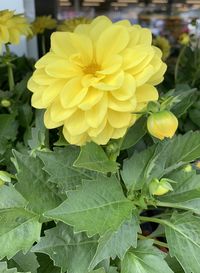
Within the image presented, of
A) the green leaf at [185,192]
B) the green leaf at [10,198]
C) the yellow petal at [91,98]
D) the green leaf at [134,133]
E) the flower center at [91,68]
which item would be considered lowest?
the green leaf at [10,198]

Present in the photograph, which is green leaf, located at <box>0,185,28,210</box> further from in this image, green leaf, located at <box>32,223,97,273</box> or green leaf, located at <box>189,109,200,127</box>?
green leaf, located at <box>189,109,200,127</box>

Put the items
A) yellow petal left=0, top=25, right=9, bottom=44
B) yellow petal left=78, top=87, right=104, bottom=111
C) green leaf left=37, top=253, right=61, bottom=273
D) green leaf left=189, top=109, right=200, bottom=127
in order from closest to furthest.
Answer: yellow petal left=78, top=87, right=104, bottom=111 → green leaf left=37, top=253, right=61, bottom=273 → yellow petal left=0, top=25, right=9, bottom=44 → green leaf left=189, top=109, right=200, bottom=127

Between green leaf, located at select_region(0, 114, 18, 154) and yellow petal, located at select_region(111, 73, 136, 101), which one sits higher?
yellow petal, located at select_region(111, 73, 136, 101)

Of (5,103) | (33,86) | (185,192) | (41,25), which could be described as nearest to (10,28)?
(5,103)

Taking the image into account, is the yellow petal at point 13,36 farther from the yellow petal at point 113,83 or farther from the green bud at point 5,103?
the yellow petal at point 113,83

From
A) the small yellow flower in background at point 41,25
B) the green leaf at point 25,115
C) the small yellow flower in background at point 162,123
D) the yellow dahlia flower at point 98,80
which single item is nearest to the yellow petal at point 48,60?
the yellow dahlia flower at point 98,80

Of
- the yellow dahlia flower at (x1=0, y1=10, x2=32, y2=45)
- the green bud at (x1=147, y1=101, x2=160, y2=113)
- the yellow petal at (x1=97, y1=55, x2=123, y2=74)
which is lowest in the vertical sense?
the yellow dahlia flower at (x1=0, y1=10, x2=32, y2=45)

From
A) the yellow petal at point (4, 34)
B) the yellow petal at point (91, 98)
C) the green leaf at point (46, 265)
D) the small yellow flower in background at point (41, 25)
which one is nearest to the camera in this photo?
the yellow petal at point (91, 98)

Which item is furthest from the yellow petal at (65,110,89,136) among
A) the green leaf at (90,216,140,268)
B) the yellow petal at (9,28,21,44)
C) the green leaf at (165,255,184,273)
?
the yellow petal at (9,28,21,44)
